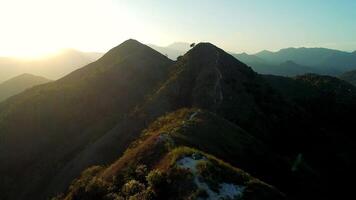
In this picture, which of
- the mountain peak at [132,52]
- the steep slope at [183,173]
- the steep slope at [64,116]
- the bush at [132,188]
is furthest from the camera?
the mountain peak at [132,52]

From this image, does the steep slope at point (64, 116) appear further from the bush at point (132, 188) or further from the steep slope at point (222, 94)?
the bush at point (132, 188)

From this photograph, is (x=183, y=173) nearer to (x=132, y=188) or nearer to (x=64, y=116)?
(x=132, y=188)

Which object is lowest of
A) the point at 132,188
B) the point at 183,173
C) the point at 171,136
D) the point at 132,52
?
the point at 132,52

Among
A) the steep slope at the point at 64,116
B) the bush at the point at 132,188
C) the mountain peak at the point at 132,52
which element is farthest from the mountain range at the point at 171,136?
the mountain peak at the point at 132,52

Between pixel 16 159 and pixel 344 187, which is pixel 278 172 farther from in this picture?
pixel 16 159

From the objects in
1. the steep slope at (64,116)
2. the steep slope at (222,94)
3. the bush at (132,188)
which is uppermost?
the bush at (132,188)

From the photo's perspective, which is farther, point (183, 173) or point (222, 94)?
point (222, 94)

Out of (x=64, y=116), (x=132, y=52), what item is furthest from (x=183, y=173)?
(x=132, y=52)
